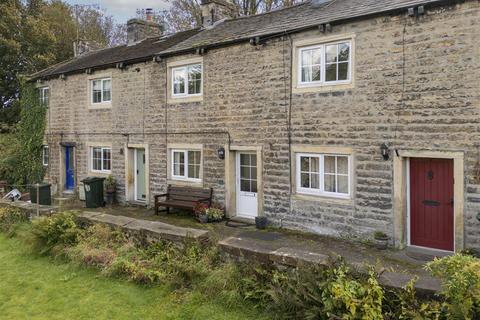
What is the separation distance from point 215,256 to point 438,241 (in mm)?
5232

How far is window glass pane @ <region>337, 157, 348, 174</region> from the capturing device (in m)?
9.98

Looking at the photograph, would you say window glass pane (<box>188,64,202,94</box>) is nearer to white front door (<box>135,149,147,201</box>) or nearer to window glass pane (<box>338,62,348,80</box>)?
white front door (<box>135,149,147,201</box>)

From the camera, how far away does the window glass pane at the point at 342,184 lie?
9969 mm

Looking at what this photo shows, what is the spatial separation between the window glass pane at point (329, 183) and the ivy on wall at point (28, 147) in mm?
15040

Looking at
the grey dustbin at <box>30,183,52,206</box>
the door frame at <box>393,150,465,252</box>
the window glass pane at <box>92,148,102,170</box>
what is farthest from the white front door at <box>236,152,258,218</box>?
the grey dustbin at <box>30,183,52,206</box>

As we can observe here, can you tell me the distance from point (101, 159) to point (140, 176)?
2.39 metres

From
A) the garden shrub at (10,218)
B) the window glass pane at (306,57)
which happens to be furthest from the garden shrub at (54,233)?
the window glass pane at (306,57)

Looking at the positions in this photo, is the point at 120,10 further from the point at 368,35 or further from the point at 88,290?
the point at 88,290

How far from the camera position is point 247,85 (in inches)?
463

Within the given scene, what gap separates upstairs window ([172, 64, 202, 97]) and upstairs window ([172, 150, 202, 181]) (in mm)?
2046

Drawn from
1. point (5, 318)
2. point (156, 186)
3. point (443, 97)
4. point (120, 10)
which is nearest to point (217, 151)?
point (156, 186)

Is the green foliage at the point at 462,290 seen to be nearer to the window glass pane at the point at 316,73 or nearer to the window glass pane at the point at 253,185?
the window glass pane at the point at 316,73

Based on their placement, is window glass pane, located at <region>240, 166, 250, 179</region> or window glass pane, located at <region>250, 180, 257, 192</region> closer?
window glass pane, located at <region>250, 180, 257, 192</region>

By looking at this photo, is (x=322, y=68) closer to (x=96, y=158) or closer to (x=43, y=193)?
(x=96, y=158)
